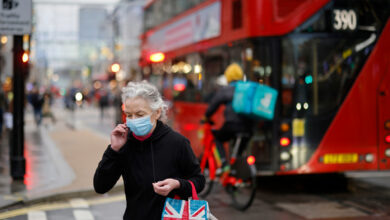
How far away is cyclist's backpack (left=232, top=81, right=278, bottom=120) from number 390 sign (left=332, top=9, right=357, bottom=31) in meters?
1.47

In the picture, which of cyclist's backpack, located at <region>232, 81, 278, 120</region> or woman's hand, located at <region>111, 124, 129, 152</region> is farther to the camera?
cyclist's backpack, located at <region>232, 81, 278, 120</region>

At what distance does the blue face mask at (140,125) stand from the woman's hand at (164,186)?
0.27 meters

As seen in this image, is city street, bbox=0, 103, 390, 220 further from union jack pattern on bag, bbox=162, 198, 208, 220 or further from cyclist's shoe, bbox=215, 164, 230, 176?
union jack pattern on bag, bbox=162, 198, 208, 220

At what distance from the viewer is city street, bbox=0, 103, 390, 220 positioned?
7.76m

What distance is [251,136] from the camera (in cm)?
845

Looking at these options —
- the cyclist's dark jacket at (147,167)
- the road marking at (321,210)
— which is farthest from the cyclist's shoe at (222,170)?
the cyclist's dark jacket at (147,167)

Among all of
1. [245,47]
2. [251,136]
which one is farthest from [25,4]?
[251,136]

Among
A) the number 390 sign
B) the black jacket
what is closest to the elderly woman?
the black jacket

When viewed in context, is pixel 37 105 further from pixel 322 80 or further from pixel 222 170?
pixel 322 80

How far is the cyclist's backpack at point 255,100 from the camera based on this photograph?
26.3 ft

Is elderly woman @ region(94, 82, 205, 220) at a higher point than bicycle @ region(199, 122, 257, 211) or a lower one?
higher

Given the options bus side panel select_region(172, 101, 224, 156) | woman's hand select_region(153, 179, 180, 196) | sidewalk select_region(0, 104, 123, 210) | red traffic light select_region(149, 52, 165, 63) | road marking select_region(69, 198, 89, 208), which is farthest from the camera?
red traffic light select_region(149, 52, 165, 63)

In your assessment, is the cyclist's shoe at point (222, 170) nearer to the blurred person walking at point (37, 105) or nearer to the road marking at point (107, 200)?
the road marking at point (107, 200)

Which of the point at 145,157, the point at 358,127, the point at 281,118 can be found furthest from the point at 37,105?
the point at 145,157
